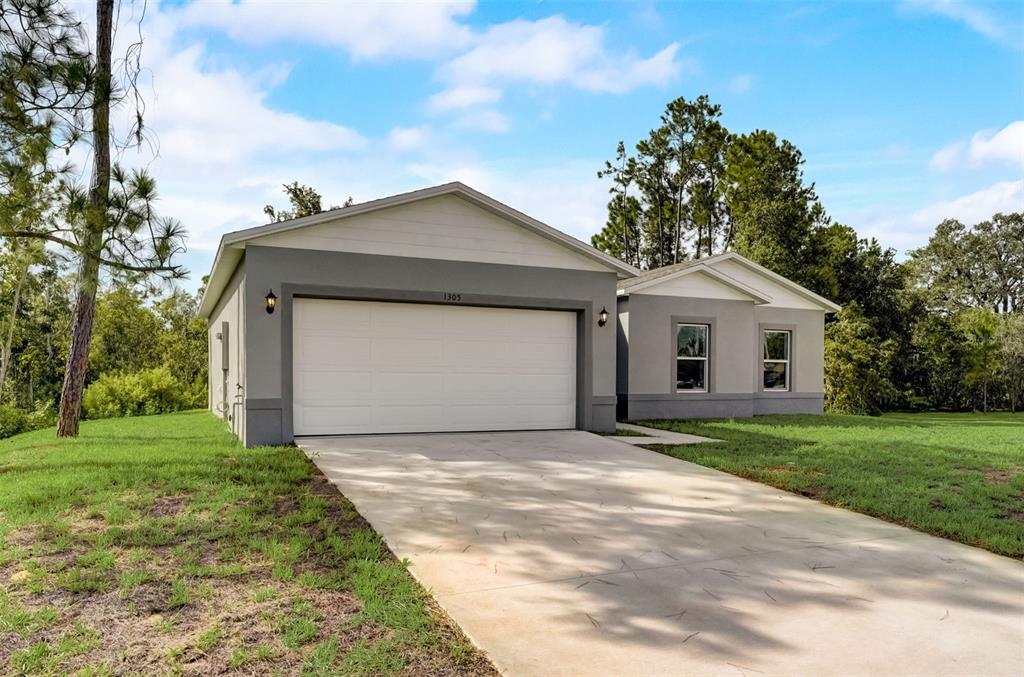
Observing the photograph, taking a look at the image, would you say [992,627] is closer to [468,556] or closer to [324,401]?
[468,556]

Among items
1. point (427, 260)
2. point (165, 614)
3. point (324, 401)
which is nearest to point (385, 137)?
point (427, 260)

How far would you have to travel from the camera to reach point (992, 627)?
3365mm

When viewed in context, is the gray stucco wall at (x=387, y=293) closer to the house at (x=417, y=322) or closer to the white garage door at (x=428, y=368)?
the house at (x=417, y=322)

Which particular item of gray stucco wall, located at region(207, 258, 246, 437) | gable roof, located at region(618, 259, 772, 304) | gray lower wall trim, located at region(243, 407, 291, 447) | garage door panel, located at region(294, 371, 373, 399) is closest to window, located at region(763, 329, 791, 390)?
gable roof, located at region(618, 259, 772, 304)

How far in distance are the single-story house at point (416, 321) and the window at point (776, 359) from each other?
6806 millimetres

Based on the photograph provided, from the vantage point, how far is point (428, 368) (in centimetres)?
1013

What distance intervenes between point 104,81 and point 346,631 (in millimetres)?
6849

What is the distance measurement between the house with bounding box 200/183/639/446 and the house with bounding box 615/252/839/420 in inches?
112

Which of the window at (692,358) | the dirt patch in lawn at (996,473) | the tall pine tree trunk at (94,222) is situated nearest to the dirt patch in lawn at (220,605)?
the tall pine tree trunk at (94,222)

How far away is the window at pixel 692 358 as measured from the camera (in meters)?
14.5

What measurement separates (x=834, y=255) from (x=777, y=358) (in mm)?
9946

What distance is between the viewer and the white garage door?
952 cm

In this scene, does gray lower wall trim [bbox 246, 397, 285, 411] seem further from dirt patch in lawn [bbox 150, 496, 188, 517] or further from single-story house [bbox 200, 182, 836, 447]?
dirt patch in lawn [bbox 150, 496, 188, 517]

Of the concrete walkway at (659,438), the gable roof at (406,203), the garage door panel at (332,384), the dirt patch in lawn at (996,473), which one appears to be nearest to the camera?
the dirt patch in lawn at (996,473)
